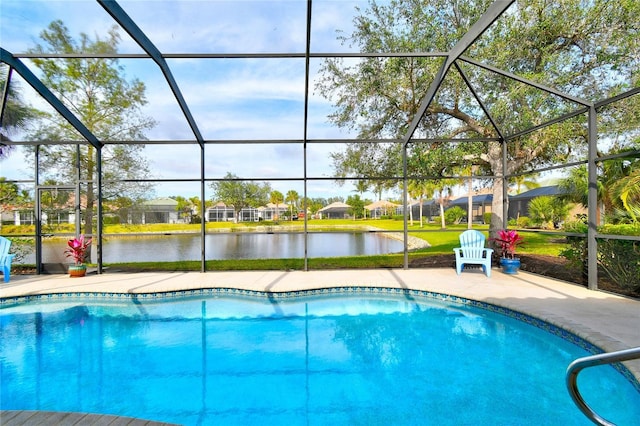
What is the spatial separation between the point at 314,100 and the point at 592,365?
25.2 ft

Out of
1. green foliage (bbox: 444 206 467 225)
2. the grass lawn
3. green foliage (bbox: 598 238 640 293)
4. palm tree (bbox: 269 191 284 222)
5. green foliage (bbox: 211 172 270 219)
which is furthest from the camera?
green foliage (bbox: 444 206 467 225)

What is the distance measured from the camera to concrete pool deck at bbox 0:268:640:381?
3.65 meters

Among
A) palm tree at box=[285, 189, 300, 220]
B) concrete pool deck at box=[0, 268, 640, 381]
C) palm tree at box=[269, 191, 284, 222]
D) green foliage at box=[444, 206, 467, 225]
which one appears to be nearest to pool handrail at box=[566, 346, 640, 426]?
concrete pool deck at box=[0, 268, 640, 381]

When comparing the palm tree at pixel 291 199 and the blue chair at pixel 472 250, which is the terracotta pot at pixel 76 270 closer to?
the palm tree at pixel 291 199

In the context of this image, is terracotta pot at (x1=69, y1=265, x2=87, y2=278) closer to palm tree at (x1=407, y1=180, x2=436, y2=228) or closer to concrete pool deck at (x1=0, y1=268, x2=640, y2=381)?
concrete pool deck at (x1=0, y1=268, x2=640, y2=381)

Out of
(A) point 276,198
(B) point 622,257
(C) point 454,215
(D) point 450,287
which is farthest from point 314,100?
(C) point 454,215

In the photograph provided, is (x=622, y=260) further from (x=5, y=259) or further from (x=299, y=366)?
(x=5, y=259)

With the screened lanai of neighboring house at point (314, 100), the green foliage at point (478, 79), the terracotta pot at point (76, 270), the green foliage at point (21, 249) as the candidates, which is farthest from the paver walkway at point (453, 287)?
the green foliage at point (478, 79)

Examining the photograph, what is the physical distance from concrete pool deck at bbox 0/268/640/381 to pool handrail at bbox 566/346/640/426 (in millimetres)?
2154

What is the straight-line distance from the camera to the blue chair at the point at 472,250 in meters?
6.52

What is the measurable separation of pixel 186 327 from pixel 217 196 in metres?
5.39

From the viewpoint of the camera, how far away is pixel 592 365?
3.94 ft

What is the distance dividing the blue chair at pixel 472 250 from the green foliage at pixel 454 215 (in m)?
15.0

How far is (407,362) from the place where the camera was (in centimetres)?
350
